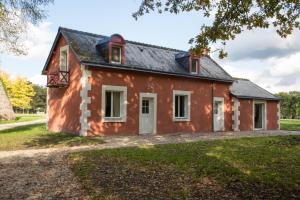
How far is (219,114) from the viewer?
24.9m

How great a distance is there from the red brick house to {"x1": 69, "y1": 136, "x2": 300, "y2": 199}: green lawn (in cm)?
669

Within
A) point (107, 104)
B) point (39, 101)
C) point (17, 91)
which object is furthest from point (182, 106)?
point (39, 101)

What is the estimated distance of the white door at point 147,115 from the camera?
20344 mm

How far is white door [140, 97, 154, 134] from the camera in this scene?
20.3 m

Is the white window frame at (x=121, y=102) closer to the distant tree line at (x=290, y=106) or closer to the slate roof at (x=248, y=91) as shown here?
the slate roof at (x=248, y=91)

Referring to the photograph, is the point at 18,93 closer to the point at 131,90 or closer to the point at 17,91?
the point at 17,91

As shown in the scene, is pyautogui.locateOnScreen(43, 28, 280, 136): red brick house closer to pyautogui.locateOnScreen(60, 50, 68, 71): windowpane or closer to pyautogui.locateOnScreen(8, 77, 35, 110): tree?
pyautogui.locateOnScreen(60, 50, 68, 71): windowpane

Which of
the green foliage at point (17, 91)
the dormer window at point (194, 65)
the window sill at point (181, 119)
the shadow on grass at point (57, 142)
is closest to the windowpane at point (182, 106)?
the window sill at point (181, 119)

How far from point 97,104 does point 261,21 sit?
34.7ft

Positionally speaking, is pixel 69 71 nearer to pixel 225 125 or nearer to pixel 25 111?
pixel 225 125

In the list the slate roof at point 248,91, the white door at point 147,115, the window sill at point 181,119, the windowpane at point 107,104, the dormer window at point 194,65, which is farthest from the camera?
the slate roof at point 248,91

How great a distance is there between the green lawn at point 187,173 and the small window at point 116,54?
8.01 m

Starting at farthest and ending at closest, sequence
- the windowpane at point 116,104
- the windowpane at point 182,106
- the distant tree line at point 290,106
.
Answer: the distant tree line at point 290,106 → the windowpane at point 182,106 → the windowpane at point 116,104

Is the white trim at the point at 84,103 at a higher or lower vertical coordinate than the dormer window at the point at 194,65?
lower
